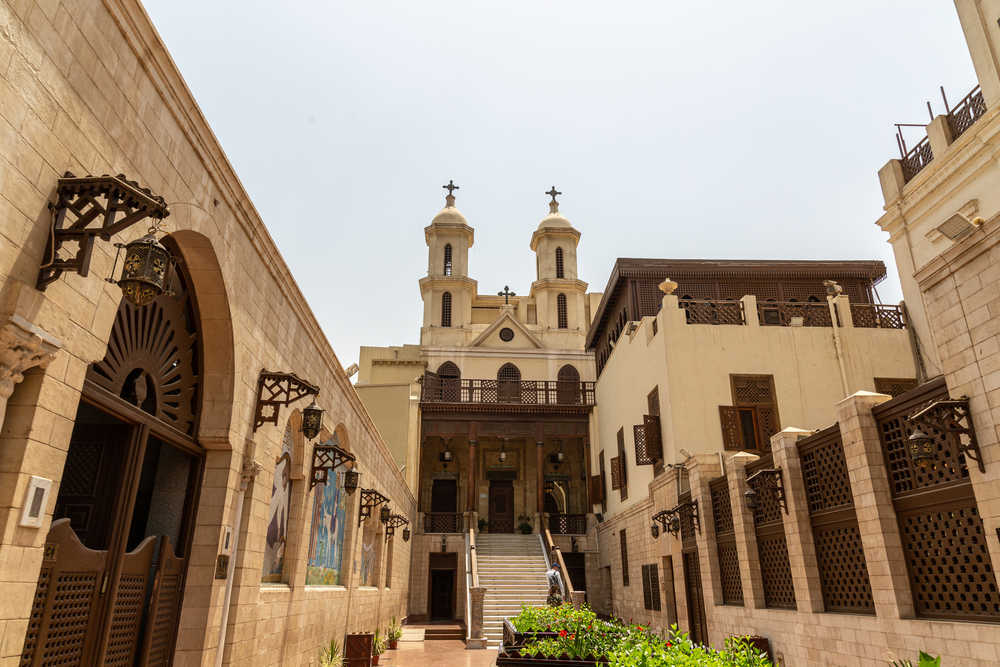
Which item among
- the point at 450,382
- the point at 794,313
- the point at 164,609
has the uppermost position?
the point at 450,382

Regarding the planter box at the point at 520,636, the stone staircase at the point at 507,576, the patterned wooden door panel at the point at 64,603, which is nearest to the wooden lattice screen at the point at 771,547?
the planter box at the point at 520,636

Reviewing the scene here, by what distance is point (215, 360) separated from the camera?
605 cm

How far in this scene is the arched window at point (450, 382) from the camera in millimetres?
26297

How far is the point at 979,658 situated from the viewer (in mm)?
6000

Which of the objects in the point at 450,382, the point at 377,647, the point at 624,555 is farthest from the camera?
the point at 450,382

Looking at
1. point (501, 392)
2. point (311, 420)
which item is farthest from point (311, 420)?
point (501, 392)

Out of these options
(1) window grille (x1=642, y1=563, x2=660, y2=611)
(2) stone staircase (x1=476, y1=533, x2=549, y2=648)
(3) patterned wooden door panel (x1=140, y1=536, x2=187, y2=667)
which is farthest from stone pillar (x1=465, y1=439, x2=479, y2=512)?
(3) patterned wooden door panel (x1=140, y1=536, x2=187, y2=667)

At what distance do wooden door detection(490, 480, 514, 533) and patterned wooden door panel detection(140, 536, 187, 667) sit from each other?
2173 cm

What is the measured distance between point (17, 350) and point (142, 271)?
0.73 m

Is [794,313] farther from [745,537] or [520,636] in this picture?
[520,636]

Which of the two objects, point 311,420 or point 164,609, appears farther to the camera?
point 311,420

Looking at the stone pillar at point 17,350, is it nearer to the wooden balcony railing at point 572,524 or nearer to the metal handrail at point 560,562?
the metal handrail at point 560,562

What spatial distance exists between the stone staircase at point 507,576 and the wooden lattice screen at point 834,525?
33.3 feet

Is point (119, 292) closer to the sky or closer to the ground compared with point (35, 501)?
closer to the sky
